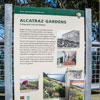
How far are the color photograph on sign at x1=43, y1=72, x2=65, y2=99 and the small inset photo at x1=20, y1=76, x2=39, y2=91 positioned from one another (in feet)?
0.40

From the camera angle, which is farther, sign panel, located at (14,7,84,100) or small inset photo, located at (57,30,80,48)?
small inset photo, located at (57,30,80,48)

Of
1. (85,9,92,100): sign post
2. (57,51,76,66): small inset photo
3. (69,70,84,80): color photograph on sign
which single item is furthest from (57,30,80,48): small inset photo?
(69,70,84,80): color photograph on sign

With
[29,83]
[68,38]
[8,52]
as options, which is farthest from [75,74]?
[8,52]

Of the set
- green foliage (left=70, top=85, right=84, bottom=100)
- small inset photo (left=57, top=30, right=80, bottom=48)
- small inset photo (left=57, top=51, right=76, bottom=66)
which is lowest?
green foliage (left=70, top=85, right=84, bottom=100)

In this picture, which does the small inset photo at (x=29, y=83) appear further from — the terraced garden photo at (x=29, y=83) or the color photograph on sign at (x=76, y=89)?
the color photograph on sign at (x=76, y=89)

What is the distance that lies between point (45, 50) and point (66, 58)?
0.35m

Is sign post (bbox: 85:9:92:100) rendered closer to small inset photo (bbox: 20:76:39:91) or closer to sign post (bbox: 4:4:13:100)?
small inset photo (bbox: 20:76:39:91)

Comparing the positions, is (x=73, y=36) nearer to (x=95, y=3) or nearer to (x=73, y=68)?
(x=73, y=68)

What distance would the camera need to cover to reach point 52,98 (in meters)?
2.98

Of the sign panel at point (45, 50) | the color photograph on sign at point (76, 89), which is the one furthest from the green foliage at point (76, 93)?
the sign panel at point (45, 50)

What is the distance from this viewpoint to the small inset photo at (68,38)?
295 cm

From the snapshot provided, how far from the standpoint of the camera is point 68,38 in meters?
2.97

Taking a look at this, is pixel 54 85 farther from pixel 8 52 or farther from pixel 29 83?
pixel 8 52

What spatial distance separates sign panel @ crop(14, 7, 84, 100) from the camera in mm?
2838
